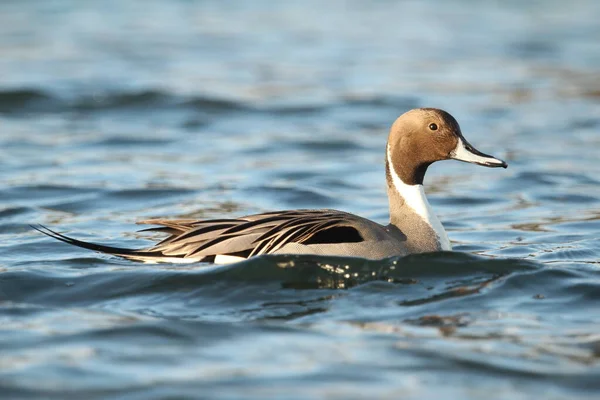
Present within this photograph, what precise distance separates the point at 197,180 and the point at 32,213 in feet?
6.89

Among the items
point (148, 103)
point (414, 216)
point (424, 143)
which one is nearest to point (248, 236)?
point (414, 216)

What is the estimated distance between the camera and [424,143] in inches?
308

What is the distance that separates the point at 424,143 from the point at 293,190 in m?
3.63

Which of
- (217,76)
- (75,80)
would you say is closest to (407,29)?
(217,76)

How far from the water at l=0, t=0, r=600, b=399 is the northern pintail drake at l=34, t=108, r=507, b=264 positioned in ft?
0.40

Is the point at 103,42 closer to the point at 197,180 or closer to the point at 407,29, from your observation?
the point at 407,29

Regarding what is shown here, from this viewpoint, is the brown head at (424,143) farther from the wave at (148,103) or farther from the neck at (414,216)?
the wave at (148,103)

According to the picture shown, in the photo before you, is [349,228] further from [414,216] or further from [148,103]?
[148,103]

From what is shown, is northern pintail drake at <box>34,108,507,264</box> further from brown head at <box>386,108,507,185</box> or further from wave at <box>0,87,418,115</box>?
wave at <box>0,87,418,115</box>

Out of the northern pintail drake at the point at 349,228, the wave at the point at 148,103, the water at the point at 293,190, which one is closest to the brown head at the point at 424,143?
the northern pintail drake at the point at 349,228

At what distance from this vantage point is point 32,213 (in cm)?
1009

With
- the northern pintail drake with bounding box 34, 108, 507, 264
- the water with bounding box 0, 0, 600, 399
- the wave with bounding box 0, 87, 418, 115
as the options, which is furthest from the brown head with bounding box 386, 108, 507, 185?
the wave with bounding box 0, 87, 418, 115

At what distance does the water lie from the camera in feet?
18.8

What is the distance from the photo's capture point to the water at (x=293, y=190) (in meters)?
5.74
